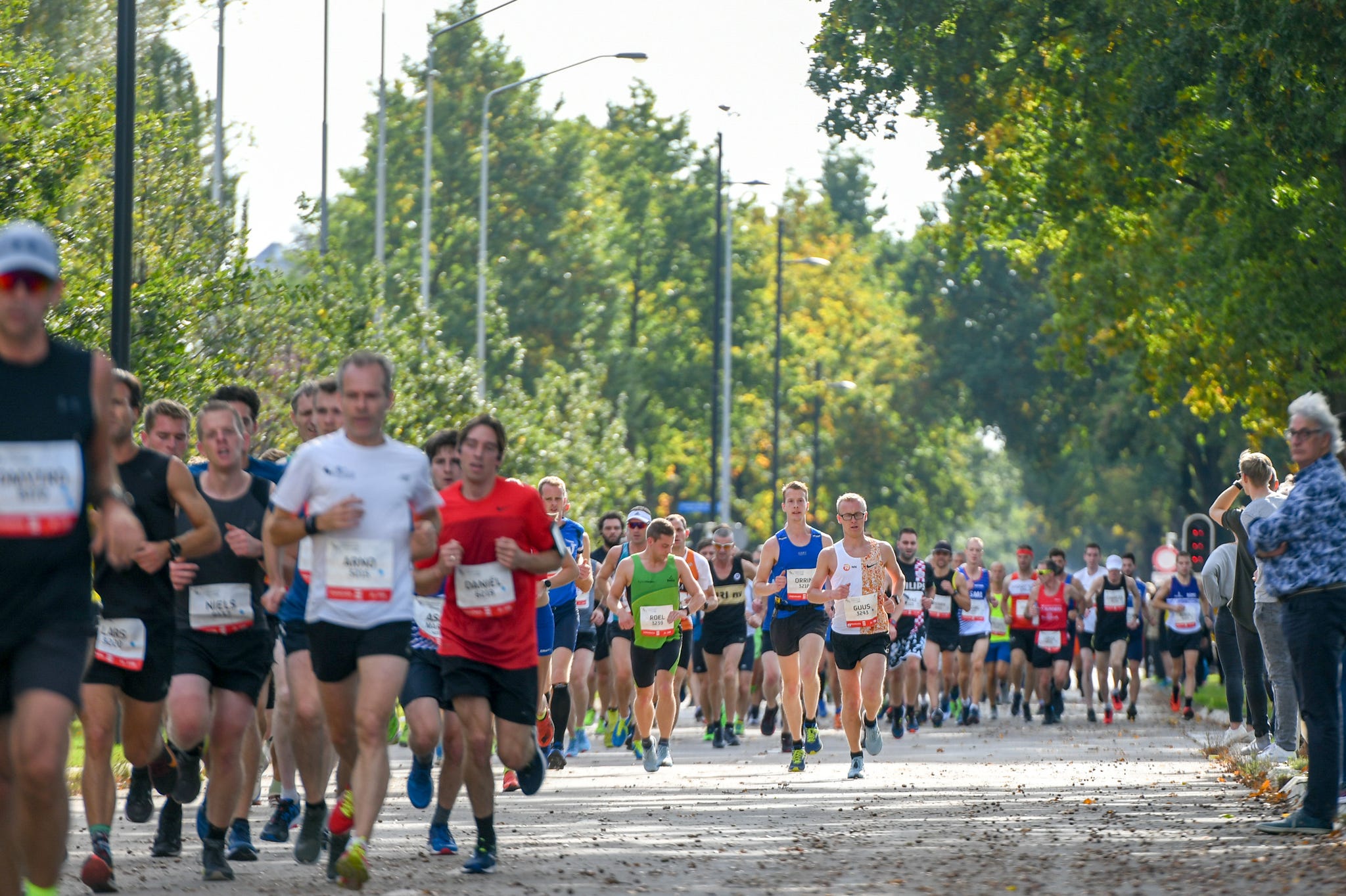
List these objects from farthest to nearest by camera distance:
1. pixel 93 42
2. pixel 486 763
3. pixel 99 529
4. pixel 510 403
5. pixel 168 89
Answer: pixel 510 403 < pixel 168 89 < pixel 93 42 < pixel 486 763 < pixel 99 529

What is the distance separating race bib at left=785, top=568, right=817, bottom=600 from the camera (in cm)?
1762

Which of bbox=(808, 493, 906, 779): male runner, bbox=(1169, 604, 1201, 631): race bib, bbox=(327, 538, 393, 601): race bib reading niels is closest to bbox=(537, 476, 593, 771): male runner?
bbox=(808, 493, 906, 779): male runner

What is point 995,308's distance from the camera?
213 feet

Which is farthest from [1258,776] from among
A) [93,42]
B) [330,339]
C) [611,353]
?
[611,353]

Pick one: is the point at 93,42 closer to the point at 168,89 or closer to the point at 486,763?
the point at 168,89

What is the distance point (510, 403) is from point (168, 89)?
376 inches

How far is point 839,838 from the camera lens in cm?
1143

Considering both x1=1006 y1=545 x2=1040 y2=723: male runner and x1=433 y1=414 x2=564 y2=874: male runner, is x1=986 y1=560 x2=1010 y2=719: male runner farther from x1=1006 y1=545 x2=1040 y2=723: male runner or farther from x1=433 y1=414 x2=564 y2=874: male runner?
x1=433 y1=414 x2=564 y2=874: male runner

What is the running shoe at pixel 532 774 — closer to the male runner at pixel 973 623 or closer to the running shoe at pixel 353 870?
the running shoe at pixel 353 870

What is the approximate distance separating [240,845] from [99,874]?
1.42m

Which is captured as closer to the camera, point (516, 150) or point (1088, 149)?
point (1088, 149)

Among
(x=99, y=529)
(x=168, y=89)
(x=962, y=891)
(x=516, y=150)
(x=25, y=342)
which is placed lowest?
(x=962, y=891)

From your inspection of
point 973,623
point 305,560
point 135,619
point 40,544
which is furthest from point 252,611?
point 973,623

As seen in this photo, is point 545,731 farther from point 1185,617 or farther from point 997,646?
point 997,646
